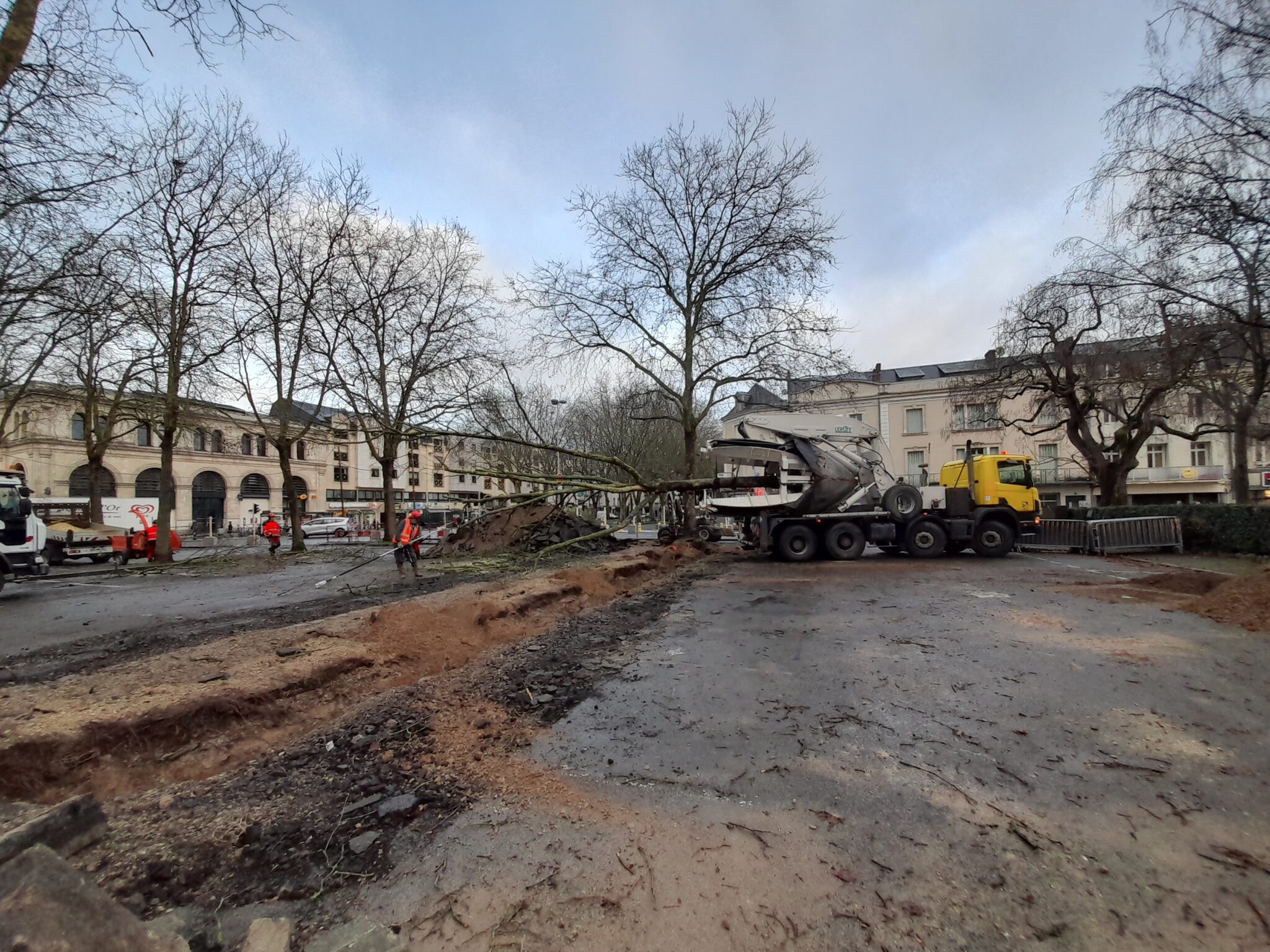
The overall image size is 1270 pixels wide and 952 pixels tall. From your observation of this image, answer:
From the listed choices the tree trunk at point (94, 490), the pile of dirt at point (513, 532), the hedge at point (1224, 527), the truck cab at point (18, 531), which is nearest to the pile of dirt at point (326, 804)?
the pile of dirt at point (513, 532)

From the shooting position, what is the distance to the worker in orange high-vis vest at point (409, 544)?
14.1 metres

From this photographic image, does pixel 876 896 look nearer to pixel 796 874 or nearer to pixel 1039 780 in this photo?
pixel 796 874

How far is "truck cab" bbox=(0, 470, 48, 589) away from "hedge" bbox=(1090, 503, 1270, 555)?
30463 mm

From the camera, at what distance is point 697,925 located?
7.54 ft

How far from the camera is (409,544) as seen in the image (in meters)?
14.3

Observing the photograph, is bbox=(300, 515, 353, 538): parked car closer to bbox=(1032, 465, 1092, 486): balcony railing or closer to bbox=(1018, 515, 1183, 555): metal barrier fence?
bbox=(1018, 515, 1183, 555): metal barrier fence

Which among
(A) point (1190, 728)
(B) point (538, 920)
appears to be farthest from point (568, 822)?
(A) point (1190, 728)

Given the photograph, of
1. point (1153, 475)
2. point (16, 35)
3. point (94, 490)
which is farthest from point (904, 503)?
point (1153, 475)

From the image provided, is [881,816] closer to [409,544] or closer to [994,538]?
[409,544]

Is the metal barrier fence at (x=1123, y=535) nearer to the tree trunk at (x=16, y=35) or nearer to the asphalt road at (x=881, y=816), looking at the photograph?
the asphalt road at (x=881, y=816)

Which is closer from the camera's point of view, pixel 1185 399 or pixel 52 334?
pixel 52 334

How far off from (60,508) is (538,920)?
1321 inches

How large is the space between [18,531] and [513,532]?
36.5ft

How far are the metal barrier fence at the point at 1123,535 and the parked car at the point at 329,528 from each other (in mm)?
39498
